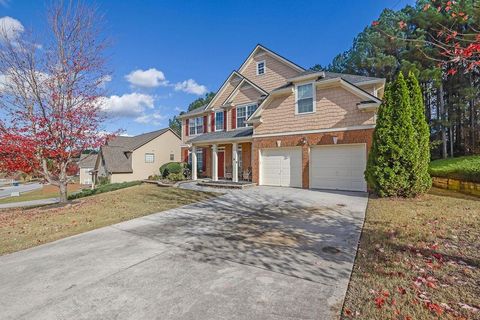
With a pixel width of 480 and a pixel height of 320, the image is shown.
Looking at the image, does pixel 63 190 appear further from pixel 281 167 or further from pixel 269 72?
pixel 269 72

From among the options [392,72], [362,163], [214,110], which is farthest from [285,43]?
[362,163]

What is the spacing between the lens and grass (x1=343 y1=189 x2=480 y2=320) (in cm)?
281

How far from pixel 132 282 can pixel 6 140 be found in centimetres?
1012

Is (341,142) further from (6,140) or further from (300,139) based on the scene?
(6,140)

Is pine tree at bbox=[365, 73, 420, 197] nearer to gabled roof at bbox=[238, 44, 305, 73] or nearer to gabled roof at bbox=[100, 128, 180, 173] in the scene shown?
gabled roof at bbox=[238, 44, 305, 73]

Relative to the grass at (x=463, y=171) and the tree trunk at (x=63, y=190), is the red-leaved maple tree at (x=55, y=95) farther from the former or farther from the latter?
the grass at (x=463, y=171)

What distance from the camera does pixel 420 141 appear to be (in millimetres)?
9961

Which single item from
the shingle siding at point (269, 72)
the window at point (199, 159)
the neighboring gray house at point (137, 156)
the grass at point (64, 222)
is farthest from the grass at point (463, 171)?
the neighboring gray house at point (137, 156)

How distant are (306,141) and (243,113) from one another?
6676 millimetres

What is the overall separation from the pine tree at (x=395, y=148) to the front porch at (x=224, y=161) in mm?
8492

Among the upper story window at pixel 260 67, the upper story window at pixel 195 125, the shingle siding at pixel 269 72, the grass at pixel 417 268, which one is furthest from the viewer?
the upper story window at pixel 195 125

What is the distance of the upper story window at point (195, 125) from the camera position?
71.3 ft

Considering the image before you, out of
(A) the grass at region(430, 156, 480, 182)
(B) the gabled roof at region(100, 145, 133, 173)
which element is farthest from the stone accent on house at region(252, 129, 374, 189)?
(B) the gabled roof at region(100, 145, 133, 173)

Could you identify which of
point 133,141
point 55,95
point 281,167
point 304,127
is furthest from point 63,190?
point 133,141
